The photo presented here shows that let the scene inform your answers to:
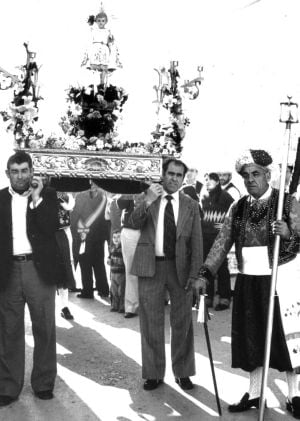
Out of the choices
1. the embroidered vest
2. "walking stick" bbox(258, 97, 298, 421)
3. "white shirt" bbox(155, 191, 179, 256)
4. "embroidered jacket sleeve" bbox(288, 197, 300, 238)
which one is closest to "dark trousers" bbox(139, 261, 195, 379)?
"white shirt" bbox(155, 191, 179, 256)

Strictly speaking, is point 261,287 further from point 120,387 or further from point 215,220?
point 215,220

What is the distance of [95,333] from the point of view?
5898 millimetres

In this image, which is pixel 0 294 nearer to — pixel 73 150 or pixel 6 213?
pixel 6 213

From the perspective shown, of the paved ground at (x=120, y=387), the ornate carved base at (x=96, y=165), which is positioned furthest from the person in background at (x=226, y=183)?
the ornate carved base at (x=96, y=165)

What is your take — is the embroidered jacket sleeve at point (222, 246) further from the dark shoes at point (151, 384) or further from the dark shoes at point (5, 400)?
the dark shoes at point (5, 400)

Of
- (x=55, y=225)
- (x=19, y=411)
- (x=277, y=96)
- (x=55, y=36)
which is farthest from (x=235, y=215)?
(x=277, y=96)

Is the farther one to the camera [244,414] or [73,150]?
[73,150]

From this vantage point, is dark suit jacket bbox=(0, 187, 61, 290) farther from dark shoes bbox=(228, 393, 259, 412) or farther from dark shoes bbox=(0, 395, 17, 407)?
dark shoes bbox=(228, 393, 259, 412)

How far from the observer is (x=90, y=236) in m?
7.70

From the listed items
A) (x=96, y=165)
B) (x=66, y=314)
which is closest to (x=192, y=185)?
(x=66, y=314)

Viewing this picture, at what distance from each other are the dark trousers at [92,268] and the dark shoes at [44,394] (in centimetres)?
342

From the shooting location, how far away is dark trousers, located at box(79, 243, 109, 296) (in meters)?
7.56

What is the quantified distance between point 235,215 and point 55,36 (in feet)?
9.77

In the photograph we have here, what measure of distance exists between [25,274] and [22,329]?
0.40 meters
